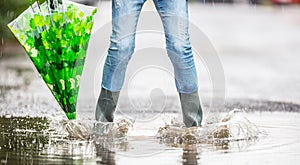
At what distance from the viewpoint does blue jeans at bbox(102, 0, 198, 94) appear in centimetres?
616

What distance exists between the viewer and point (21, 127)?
670cm

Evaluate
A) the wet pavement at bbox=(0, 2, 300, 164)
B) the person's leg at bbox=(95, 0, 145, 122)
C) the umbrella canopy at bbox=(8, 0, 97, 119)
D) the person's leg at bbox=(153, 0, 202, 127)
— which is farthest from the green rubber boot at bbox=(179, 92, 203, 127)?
the umbrella canopy at bbox=(8, 0, 97, 119)

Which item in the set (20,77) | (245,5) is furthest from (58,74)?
(245,5)

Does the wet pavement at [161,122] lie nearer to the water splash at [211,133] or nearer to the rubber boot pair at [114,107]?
the water splash at [211,133]

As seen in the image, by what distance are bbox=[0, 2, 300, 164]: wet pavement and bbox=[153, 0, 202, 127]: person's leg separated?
19 centimetres

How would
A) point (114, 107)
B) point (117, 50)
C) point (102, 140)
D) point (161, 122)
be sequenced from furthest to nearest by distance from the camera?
1. point (161, 122)
2. point (114, 107)
3. point (117, 50)
4. point (102, 140)

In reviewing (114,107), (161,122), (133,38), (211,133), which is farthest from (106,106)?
(161,122)

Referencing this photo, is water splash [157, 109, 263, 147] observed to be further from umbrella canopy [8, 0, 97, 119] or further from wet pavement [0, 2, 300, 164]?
umbrella canopy [8, 0, 97, 119]

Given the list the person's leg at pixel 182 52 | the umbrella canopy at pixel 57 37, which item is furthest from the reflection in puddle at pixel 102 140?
the umbrella canopy at pixel 57 37

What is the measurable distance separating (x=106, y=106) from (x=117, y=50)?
447mm

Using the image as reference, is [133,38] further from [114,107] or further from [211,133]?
[211,133]

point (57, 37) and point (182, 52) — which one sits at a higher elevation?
point (57, 37)

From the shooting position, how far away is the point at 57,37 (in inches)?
240

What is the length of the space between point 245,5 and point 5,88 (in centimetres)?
2326
